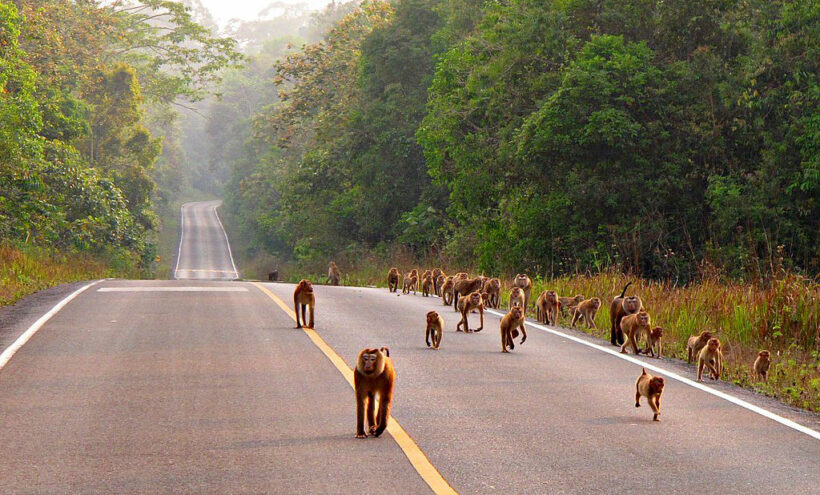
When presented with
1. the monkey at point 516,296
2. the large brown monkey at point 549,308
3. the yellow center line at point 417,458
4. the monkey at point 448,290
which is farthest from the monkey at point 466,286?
the yellow center line at point 417,458

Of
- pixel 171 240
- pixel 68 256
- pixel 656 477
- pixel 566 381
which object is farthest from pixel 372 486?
pixel 171 240

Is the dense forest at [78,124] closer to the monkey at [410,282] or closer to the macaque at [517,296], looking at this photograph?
the monkey at [410,282]

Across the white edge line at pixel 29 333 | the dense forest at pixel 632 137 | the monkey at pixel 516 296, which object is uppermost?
the dense forest at pixel 632 137

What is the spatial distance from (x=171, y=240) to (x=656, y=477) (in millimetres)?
95169

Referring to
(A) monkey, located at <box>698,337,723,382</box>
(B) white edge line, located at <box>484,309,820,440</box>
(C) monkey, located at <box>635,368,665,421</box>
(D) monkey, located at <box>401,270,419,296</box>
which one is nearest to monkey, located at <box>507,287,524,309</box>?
(B) white edge line, located at <box>484,309,820,440</box>

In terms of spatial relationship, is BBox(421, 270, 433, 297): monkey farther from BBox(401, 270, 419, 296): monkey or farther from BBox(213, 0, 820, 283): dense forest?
BBox(213, 0, 820, 283): dense forest

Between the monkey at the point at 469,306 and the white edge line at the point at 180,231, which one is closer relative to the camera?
the monkey at the point at 469,306

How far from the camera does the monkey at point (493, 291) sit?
18891 mm

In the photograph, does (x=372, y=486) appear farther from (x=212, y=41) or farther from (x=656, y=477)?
(x=212, y=41)

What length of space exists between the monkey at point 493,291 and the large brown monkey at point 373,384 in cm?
1072

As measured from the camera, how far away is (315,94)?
170 ft

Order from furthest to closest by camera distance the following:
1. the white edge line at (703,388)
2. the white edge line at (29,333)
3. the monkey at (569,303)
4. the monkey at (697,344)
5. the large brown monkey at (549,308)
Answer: the monkey at (569,303) < the large brown monkey at (549,308) < the white edge line at (29,333) < the monkey at (697,344) < the white edge line at (703,388)

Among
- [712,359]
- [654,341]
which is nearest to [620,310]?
[654,341]

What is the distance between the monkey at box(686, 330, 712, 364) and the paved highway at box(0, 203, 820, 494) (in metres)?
0.30
